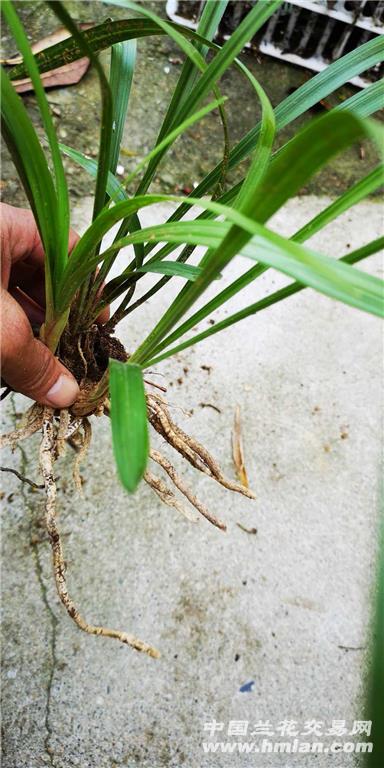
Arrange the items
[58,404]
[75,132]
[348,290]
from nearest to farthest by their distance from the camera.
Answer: [348,290], [58,404], [75,132]

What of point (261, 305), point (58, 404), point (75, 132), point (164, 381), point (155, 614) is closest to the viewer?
point (261, 305)

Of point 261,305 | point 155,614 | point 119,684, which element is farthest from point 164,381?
point 261,305

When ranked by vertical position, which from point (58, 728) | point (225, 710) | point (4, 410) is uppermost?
point (4, 410)

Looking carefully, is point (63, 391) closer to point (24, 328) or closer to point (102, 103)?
point (24, 328)

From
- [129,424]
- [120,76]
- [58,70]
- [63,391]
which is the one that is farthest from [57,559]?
[58,70]

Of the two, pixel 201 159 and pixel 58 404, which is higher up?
pixel 201 159

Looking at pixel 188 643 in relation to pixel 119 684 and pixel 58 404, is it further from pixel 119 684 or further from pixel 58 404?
pixel 58 404

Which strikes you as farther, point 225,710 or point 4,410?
point 4,410

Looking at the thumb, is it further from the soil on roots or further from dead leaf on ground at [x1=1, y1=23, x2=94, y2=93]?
dead leaf on ground at [x1=1, y1=23, x2=94, y2=93]
